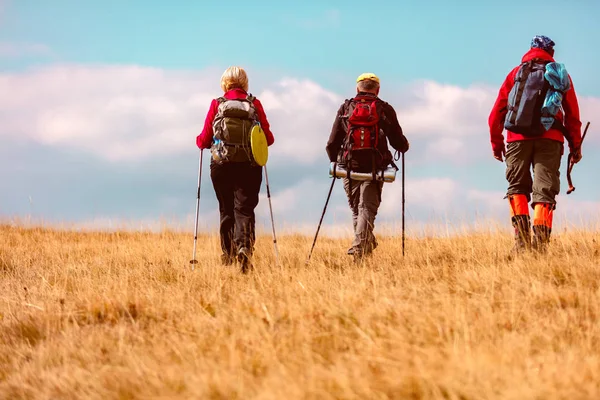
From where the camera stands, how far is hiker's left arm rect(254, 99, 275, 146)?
29.0ft

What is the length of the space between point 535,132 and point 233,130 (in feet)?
12.6

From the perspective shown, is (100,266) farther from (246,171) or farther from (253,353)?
(253,353)

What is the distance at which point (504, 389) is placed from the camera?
360cm

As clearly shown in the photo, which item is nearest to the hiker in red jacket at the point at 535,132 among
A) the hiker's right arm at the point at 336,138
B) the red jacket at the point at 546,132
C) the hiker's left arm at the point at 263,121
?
the red jacket at the point at 546,132

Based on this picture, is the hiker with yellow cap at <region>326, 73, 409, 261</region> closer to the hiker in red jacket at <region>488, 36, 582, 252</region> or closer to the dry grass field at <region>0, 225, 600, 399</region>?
the dry grass field at <region>0, 225, 600, 399</region>

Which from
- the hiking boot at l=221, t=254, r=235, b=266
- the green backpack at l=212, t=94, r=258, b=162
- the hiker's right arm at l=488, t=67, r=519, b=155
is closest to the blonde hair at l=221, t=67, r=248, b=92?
the green backpack at l=212, t=94, r=258, b=162

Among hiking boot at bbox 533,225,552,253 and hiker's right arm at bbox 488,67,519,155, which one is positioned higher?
hiker's right arm at bbox 488,67,519,155

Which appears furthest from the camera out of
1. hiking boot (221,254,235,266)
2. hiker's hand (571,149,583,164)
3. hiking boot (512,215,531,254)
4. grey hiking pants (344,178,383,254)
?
hiking boot (221,254,235,266)

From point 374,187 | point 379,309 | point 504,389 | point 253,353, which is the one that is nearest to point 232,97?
point 374,187

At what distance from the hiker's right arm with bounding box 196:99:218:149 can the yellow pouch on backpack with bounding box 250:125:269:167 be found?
67 centimetres

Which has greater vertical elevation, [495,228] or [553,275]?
[495,228]

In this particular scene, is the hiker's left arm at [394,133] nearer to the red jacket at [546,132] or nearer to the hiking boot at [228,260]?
the red jacket at [546,132]

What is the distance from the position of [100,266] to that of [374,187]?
4955 millimetres

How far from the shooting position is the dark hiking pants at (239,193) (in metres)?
8.73
